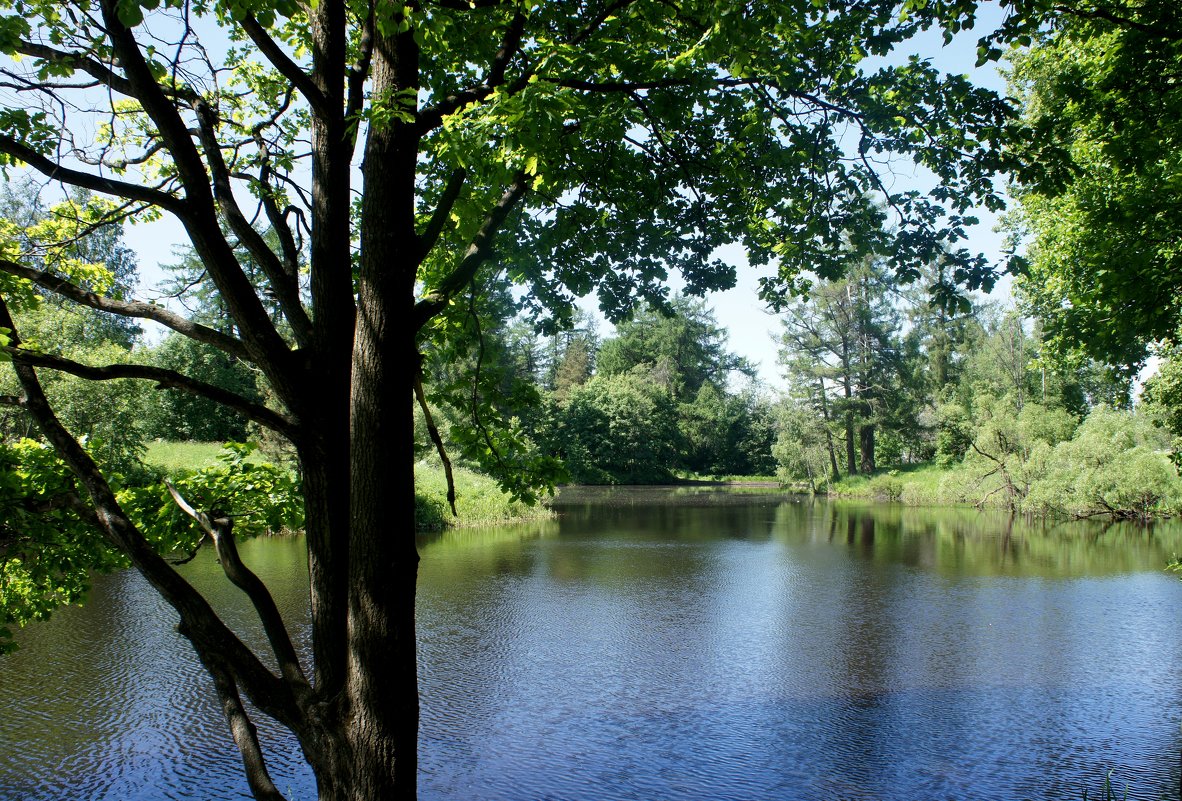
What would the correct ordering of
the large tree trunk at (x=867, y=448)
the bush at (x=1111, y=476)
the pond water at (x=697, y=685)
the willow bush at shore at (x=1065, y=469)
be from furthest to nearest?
the large tree trunk at (x=867, y=448)
the willow bush at shore at (x=1065, y=469)
the bush at (x=1111, y=476)
the pond water at (x=697, y=685)

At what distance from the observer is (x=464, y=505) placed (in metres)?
23.8

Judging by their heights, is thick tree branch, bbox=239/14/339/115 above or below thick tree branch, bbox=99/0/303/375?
above

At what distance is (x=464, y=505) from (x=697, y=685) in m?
15.2

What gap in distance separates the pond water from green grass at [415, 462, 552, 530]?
4.97 metres

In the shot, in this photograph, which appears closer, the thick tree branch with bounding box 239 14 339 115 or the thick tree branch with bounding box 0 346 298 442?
the thick tree branch with bounding box 0 346 298 442

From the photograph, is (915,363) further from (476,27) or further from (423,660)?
(476,27)

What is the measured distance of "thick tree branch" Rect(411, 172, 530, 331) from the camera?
3061mm

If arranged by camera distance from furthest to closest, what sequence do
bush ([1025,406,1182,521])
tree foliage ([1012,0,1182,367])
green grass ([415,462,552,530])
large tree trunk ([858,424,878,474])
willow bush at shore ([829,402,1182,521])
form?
large tree trunk ([858,424,878,474])
willow bush at shore ([829,402,1182,521])
bush ([1025,406,1182,521])
green grass ([415,462,552,530])
tree foliage ([1012,0,1182,367])

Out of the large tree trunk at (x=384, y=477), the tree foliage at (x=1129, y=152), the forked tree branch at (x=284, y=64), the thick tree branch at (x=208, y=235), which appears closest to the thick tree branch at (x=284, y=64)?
the forked tree branch at (x=284, y=64)

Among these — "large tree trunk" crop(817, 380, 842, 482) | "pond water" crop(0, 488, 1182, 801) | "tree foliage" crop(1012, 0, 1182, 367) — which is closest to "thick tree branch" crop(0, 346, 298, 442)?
"tree foliage" crop(1012, 0, 1182, 367)

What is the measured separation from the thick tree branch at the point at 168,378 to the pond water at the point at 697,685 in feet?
16.8

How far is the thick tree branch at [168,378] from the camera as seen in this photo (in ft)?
8.86

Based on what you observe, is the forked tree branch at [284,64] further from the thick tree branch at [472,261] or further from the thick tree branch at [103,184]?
the thick tree branch at [472,261]

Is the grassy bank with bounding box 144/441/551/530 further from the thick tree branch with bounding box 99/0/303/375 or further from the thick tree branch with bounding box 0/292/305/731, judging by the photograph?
the thick tree branch with bounding box 99/0/303/375
